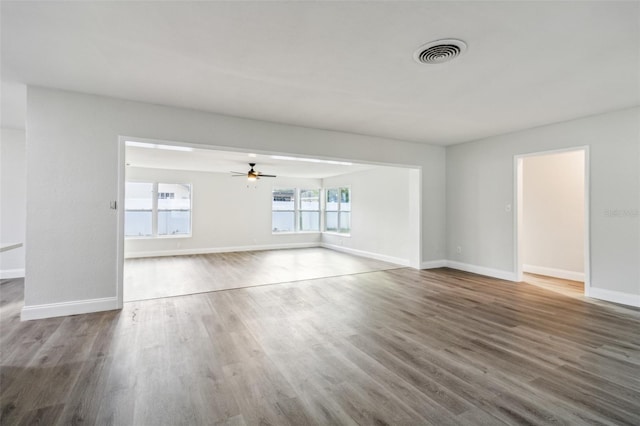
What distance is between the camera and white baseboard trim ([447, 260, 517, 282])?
17.2 ft

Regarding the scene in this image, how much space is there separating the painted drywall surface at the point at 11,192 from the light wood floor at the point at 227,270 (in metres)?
1.81

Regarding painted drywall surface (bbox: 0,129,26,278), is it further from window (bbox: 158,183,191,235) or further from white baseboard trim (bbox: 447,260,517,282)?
white baseboard trim (bbox: 447,260,517,282)

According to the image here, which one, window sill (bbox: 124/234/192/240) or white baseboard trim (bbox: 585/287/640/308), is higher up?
window sill (bbox: 124/234/192/240)

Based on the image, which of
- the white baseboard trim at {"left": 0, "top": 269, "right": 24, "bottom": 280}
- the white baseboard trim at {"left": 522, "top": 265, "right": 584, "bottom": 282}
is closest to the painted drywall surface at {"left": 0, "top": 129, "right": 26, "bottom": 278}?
the white baseboard trim at {"left": 0, "top": 269, "right": 24, "bottom": 280}

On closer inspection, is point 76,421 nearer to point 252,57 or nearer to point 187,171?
point 252,57

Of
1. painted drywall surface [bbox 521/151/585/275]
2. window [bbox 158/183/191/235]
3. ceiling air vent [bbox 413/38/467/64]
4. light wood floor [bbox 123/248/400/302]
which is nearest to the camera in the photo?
ceiling air vent [bbox 413/38/467/64]

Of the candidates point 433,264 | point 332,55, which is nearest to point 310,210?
point 433,264

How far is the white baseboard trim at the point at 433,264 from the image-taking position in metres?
6.19

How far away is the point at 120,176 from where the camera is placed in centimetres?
371

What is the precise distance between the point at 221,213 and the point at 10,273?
15.5 ft

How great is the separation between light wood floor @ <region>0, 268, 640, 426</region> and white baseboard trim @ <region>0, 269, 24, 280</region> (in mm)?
1809

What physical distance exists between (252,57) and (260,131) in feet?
6.13

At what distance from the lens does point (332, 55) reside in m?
2.60

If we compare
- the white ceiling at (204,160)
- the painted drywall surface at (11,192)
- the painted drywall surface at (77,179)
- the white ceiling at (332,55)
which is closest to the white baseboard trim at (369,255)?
the white ceiling at (204,160)
